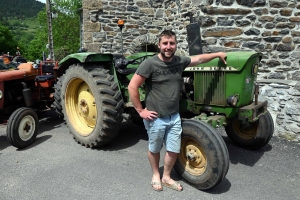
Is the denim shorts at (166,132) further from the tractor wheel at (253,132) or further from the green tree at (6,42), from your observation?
the green tree at (6,42)

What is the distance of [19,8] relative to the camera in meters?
106

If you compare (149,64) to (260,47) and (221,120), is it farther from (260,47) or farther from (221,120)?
(260,47)

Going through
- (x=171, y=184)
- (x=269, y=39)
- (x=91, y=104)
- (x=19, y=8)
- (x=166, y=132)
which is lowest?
(x=171, y=184)

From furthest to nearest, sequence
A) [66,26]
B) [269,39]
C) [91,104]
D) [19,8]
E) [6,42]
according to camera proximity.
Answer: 1. [19,8]
2. [6,42]
3. [66,26]
4. [269,39]
5. [91,104]

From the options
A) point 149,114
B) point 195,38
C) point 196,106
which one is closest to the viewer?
point 149,114

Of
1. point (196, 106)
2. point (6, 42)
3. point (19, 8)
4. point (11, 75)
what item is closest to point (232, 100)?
point (196, 106)

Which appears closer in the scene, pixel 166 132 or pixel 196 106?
pixel 166 132

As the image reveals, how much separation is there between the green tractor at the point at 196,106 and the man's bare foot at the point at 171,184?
0.14 meters

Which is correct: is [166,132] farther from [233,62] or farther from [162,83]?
[233,62]

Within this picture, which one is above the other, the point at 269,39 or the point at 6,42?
the point at 6,42

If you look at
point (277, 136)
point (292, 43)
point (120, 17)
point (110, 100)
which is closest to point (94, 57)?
point (110, 100)

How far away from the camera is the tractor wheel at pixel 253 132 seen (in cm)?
357

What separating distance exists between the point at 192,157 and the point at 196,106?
2.54 feet

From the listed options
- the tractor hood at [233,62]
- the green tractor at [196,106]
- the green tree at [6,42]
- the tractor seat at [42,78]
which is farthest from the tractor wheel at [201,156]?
the green tree at [6,42]
